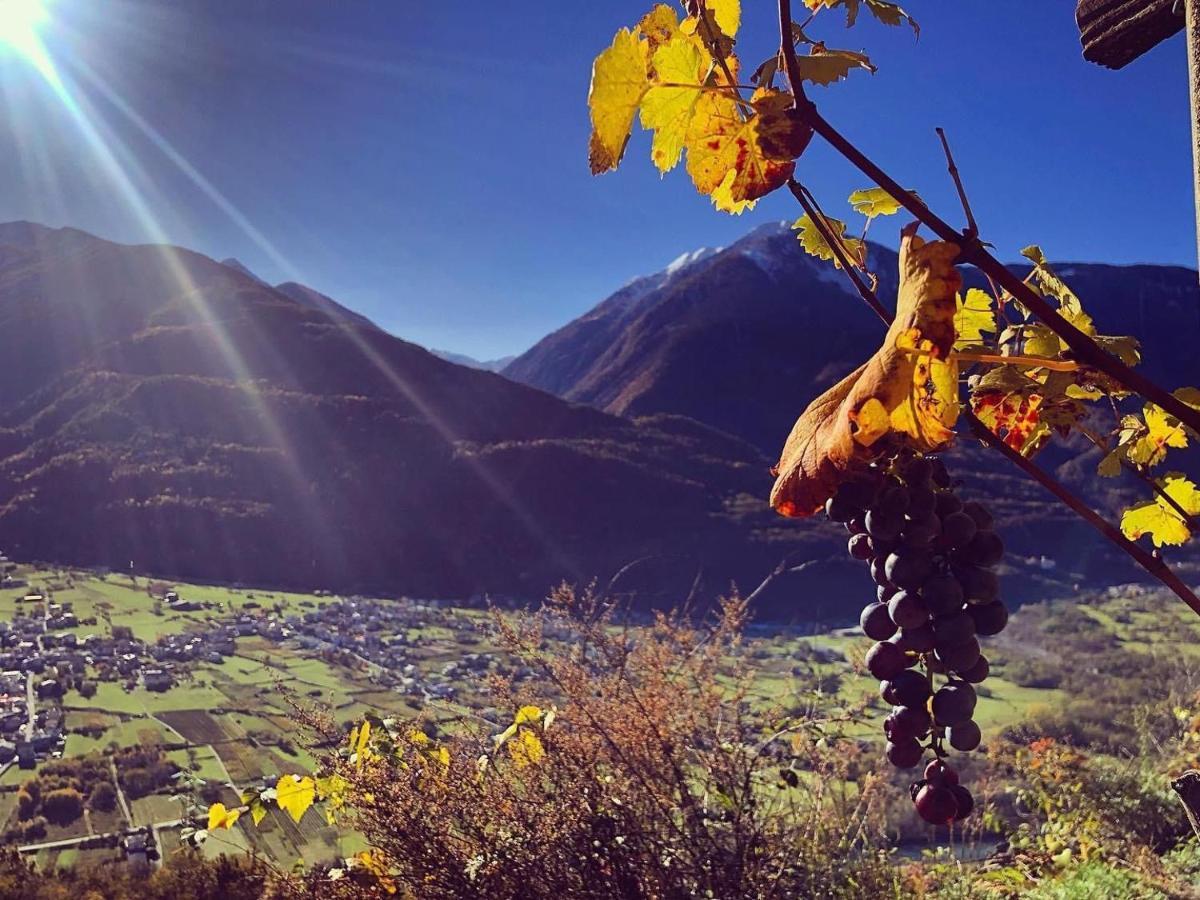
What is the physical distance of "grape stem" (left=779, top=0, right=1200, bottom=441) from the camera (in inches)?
20.4

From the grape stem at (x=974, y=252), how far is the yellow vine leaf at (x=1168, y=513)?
0.61 metres

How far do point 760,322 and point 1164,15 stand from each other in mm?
41054

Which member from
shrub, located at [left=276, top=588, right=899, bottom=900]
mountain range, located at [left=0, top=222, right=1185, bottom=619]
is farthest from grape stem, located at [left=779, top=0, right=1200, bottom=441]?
mountain range, located at [left=0, top=222, right=1185, bottom=619]

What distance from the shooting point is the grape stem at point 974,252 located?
518mm

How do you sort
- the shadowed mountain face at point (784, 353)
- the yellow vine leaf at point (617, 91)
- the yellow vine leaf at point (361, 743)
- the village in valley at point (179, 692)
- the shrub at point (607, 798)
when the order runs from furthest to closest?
1. the shadowed mountain face at point (784, 353)
2. the village in valley at point (179, 692)
3. the yellow vine leaf at point (361, 743)
4. the shrub at point (607, 798)
5. the yellow vine leaf at point (617, 91)

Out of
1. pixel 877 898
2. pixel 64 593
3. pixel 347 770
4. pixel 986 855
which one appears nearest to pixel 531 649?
pixel 347 770

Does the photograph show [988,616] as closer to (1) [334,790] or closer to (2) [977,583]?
(2) [977,583]

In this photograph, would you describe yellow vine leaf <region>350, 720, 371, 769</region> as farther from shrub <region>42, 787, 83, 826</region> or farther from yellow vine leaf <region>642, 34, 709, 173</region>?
shrub <region>42, 787, 83, 826</region>

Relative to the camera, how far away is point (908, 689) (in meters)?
0.81

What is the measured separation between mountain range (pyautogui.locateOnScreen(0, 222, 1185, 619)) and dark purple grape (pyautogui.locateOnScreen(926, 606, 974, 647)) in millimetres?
16615

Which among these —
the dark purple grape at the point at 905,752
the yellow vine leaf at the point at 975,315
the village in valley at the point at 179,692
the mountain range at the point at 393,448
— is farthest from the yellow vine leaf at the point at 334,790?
the mountain range at the point at 393,448

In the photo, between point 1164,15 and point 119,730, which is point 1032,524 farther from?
point 1164,15

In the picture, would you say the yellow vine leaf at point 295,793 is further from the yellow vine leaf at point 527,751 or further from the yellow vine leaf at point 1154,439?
the yellow vine leaf at point 1154,439

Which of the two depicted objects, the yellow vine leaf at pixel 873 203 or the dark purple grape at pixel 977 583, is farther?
the yellow vine leaf at pixel 873 203
